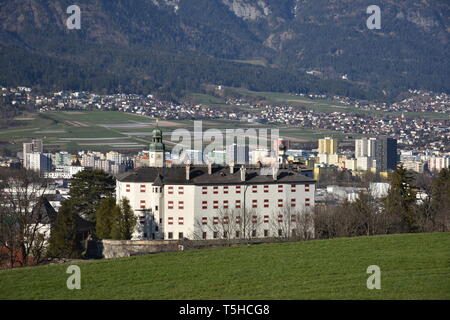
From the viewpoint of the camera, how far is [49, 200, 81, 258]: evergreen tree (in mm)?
63875

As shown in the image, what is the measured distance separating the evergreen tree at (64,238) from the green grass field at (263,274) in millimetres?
18613

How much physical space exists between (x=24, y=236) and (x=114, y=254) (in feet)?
32.9

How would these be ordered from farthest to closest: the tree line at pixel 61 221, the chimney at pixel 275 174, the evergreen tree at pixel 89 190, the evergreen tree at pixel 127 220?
the evergreen tree at pixel 89 190 → the chimney at pixel 275 174 → the evergreen tree at pixel 127 220 → the tree line at pixel 61 221

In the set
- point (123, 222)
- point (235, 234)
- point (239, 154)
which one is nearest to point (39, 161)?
point (239, 154)

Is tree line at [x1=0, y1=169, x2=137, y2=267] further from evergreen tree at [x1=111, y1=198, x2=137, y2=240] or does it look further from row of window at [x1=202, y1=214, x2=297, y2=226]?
row of window at [x1=202, y1=214, x2=297, y2=226]

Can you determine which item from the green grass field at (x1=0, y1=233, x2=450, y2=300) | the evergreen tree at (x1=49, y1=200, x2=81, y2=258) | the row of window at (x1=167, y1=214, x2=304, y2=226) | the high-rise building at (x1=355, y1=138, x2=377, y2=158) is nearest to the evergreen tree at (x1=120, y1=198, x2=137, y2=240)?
the row of window at (x1=167, y1=214, x2=304, y2=226)

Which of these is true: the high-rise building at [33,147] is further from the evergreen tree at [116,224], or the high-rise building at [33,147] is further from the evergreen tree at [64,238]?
the evergreen tree at [64,238]

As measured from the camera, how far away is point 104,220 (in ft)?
233

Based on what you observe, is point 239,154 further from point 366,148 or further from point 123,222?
point 123,222

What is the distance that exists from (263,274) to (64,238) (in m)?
27.0

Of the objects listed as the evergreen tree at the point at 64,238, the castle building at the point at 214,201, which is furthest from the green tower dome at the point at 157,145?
the evergreen tree at the point at 64,238

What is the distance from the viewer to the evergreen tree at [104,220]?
232 ft

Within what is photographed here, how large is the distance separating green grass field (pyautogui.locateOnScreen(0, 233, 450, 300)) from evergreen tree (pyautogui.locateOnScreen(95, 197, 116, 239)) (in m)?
24.0
